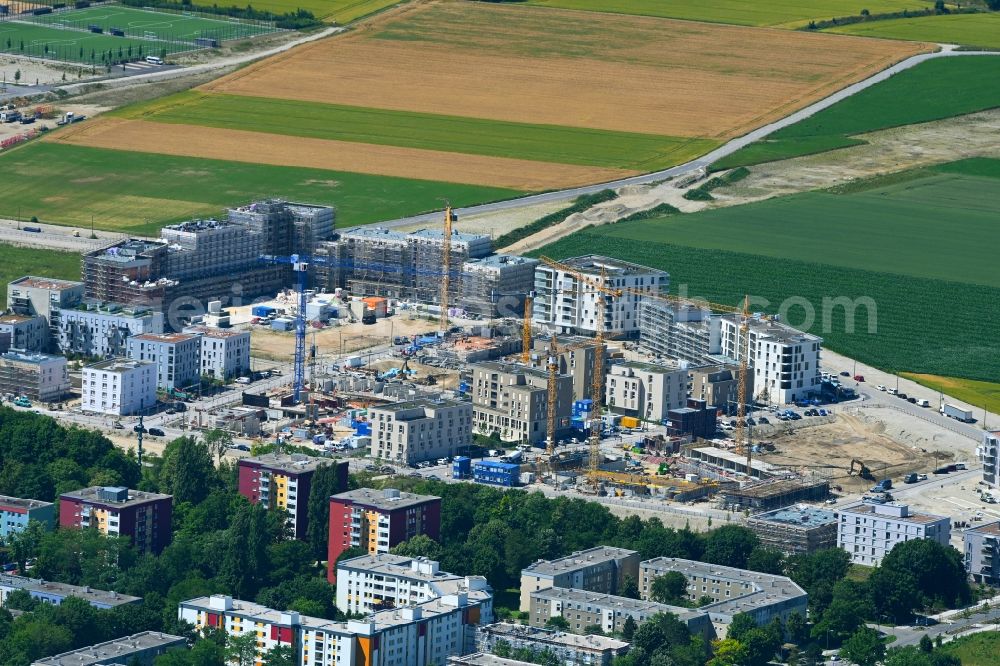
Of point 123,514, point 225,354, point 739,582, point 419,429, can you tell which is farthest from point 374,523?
point 225,354

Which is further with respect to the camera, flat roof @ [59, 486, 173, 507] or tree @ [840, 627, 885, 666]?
flat roof @ [59, 486, 173, 507]

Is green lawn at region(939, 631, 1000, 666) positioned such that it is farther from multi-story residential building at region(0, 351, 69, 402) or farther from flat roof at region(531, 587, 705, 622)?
multi-story residential building at region(0, 351, 69, 402)

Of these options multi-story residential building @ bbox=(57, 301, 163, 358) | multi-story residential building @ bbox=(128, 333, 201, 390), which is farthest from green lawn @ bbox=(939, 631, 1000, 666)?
multi-story residential building @ bbox=(57, 301, 163, 358)

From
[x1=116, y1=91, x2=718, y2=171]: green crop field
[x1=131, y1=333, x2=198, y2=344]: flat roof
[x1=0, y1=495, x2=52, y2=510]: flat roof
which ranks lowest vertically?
[x1=0, y1=495, x2=52, y2=510]: flat roof

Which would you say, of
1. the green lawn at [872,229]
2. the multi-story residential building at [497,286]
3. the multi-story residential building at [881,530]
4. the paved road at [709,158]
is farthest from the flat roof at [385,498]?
the paved road at [709,158]

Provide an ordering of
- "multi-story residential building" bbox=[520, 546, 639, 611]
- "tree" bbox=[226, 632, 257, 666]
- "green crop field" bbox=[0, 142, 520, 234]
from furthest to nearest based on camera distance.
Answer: "green crop field" bbox=[0, 142, 520, 234], "multi-story residential building" bbox=[520, 546, 639, 611], "tree" bbox=[226, 632, 257, 666]

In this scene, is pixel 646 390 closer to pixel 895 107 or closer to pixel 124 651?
pixel 124 651
